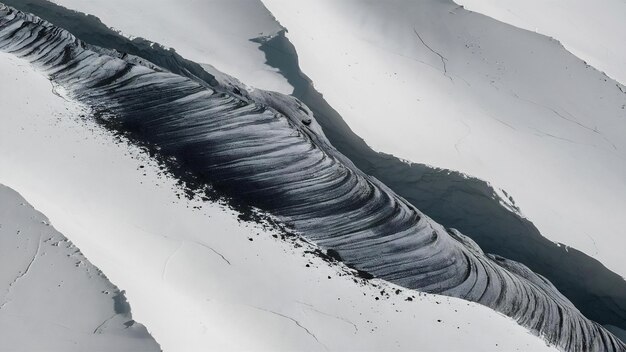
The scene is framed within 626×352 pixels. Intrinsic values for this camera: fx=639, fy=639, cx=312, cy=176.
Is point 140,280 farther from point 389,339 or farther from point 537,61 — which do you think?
point 537,61

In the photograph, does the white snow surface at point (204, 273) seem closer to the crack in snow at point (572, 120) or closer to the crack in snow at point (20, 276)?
the crack in snow at point (20, 276)

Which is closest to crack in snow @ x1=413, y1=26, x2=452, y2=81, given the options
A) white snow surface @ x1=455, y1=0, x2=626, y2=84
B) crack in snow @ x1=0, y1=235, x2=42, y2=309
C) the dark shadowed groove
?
white snow surface @ x1=455, y1=0, x2=626, y2=84

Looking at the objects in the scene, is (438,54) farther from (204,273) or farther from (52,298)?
(52,298)

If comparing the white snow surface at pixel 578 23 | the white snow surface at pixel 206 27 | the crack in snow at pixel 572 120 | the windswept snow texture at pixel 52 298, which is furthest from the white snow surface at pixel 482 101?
the windswept snow texture at pixel 52 298

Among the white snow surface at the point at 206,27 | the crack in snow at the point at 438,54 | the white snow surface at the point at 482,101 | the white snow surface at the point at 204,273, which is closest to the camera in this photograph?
the white snow surface at the point at 204,273

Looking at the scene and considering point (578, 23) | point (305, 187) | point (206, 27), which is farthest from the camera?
point (578, 23)

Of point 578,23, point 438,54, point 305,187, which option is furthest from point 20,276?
point 578,23

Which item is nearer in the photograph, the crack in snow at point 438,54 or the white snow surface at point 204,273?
the white snow surface at point 204,273

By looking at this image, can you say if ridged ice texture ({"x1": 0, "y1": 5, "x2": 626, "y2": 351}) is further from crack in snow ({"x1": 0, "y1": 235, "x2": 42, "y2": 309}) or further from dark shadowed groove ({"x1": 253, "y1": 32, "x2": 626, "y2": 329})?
crack in snow ({"x1": 0, "y1": 235, "x2": 42, "y2": 309})
